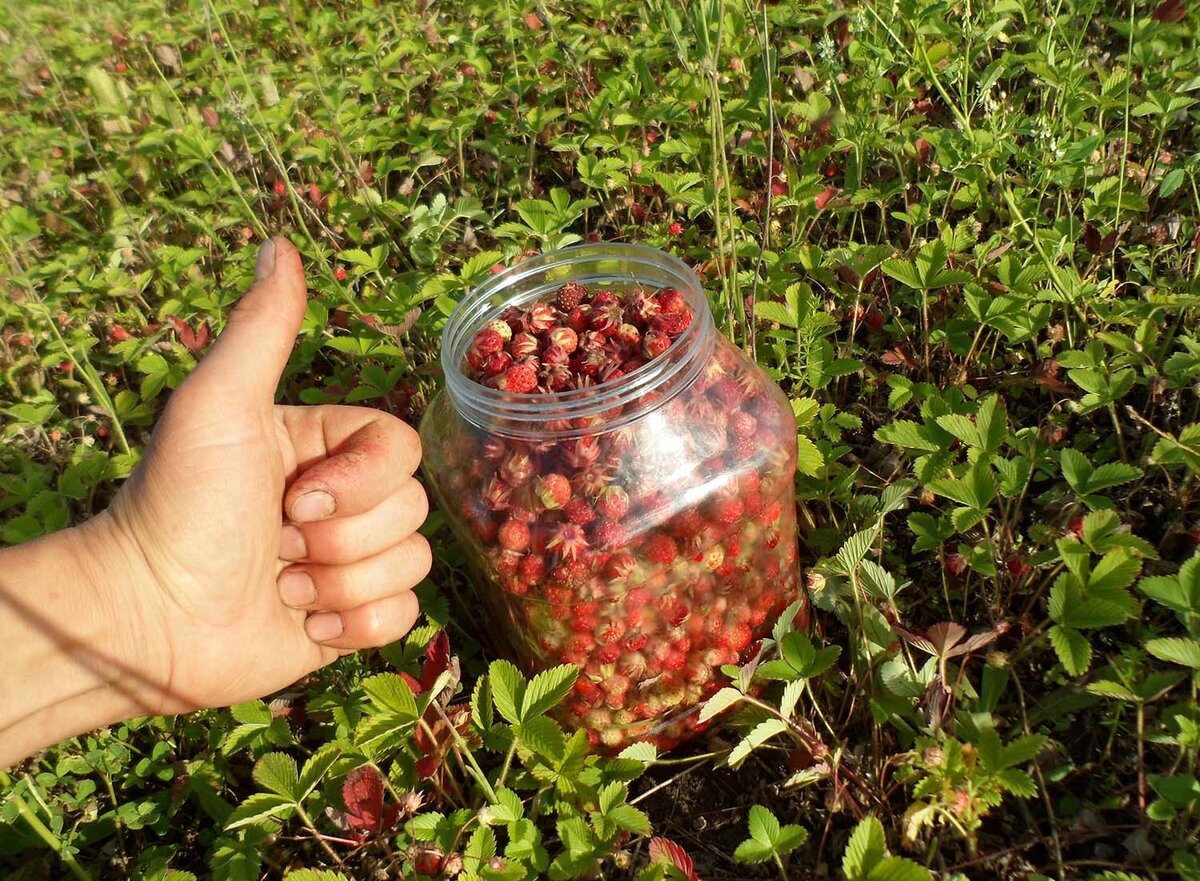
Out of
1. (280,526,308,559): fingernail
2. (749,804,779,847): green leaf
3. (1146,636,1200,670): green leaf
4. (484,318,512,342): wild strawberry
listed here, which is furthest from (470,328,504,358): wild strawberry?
(1146,636,1200,670): green leaf

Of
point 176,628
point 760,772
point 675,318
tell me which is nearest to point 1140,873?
point 760,772

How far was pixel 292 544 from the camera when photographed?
1730mm

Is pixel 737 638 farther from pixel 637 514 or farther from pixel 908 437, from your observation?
pixel 908 437

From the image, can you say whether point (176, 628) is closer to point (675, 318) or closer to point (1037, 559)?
point (675, 318)

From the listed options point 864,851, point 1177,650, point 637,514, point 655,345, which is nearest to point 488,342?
point 655,345

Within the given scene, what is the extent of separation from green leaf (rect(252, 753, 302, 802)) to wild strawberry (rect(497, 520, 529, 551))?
52 centimetres

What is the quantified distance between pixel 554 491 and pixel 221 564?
2.04 feet

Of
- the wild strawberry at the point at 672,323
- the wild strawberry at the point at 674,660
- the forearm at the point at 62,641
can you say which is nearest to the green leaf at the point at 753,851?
the wild strawberry at the point at 674,660

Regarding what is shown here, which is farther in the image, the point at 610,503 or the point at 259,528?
the point at 259,528

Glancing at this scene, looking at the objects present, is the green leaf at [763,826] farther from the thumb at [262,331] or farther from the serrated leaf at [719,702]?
the thumb at [262,331]

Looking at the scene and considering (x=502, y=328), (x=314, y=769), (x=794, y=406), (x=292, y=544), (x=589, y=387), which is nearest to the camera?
(x=589, y=387)

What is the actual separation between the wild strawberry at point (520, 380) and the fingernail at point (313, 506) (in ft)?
1.26

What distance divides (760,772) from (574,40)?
235 cm

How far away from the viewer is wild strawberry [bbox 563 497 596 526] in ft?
4.72
